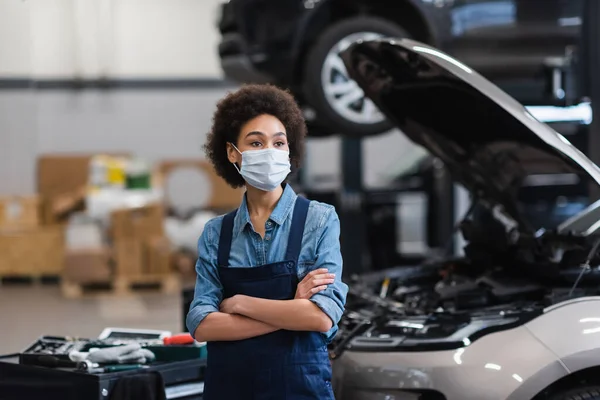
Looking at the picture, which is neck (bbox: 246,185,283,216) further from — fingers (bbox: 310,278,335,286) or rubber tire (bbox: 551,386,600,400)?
rubber tire (bbox: 551,386,600,400)

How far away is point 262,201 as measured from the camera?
9.23 ft

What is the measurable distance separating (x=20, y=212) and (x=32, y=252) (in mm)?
625

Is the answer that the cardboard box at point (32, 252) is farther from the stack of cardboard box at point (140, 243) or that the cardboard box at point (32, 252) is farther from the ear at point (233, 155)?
the ear at point (233, 155)

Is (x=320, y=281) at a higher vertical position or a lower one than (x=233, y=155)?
lower

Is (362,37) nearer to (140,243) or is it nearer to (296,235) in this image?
(296,235)

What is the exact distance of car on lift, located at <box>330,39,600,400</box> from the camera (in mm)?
3281

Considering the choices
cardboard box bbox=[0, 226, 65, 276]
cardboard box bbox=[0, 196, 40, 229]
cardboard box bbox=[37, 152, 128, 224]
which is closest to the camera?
cardboard box bbox=[0, 226, 65, 276]

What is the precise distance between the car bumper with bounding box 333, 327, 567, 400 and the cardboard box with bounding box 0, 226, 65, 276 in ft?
21.9

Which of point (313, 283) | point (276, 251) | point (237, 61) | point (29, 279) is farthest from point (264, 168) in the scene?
point (29, 279)

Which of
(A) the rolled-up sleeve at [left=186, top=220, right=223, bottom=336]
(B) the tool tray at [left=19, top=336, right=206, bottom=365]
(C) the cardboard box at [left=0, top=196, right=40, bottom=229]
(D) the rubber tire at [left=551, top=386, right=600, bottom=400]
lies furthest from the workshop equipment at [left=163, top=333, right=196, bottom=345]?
(C) the cardboard box at [left=0, top=196, right=40, bottom=229]

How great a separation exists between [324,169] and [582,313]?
31.8 feet

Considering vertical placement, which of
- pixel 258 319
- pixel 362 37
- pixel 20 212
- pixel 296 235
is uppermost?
pixel 362 37

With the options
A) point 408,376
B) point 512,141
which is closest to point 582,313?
point 408,376

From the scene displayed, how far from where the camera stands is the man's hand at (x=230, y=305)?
269cm
